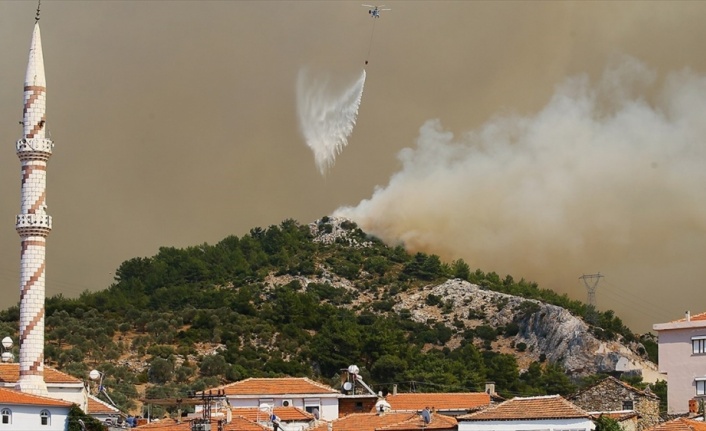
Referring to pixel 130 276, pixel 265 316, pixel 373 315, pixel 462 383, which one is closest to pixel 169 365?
pixel 462 383

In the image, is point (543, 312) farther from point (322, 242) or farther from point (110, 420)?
point (110, 420)

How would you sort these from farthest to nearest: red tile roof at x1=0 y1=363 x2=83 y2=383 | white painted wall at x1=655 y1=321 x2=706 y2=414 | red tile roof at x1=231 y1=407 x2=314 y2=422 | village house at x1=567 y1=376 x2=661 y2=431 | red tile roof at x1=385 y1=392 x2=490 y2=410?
red tile roof at x1=385 y1=392 x2=490 y2=410, red tile roof at x1=0 y1=363 x2=83 y2=383, white painted wall at x1=655 y1=321 x2=706 y2=414, red tile roof at x1=231 y1=407 x2=314 y2=422, village house at x1=567 y1=376 x2=661 y2=431

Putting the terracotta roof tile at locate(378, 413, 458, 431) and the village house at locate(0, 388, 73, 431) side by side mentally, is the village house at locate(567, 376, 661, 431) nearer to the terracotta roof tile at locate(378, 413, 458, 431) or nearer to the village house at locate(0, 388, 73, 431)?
the terracotta roof tile at locate(378, 413, 458, 431)

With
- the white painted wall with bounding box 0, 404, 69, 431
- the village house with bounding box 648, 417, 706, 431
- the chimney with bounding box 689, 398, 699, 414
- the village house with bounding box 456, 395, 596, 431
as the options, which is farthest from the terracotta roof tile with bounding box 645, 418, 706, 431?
the white painted wall with bounding box 0, 404, 69, 431

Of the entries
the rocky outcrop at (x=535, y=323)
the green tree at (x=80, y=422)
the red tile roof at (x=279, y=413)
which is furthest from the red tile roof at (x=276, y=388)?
the rocky outcrop at (x=535, y=323)

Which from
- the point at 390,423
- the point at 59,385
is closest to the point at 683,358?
the point at 390,423

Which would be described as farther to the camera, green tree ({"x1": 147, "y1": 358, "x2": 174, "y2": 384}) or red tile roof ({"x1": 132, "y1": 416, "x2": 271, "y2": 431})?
green tree ({"x1": 147, "y1": 358, "x2": 174, "y2": 384})

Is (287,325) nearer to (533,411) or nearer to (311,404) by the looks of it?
(311,404)
